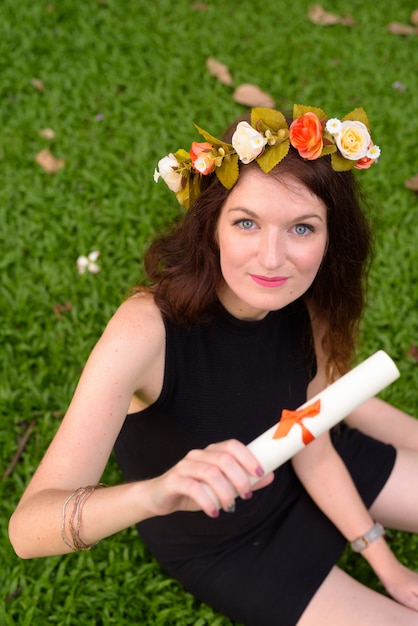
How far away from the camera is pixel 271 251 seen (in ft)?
7.14

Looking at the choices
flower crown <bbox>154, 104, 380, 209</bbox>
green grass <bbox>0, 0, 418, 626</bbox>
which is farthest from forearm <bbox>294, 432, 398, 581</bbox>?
flower crown <bbox>154, 104, 380, 209</bbox>

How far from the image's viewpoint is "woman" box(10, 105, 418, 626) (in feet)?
6.70

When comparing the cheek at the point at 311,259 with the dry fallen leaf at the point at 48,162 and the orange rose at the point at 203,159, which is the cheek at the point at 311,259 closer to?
the orange rose at the point at 203,159

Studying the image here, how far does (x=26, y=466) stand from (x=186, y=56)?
11.0 ft

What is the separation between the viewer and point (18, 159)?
4.71 m

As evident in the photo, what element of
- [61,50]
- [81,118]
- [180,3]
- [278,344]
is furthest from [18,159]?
[278,344]

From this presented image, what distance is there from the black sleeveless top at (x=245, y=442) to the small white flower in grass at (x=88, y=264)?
151 centimetres

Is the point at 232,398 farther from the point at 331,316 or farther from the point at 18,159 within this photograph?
the point at 18,159

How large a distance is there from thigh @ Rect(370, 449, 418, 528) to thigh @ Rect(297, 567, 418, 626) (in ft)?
1.44

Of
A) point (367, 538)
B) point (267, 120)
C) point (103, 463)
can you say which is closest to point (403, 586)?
point (367, 538)

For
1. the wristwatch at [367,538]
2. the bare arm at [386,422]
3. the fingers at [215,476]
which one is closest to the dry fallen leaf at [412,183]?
the bare arm at [386,422]

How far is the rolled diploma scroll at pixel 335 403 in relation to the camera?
5.87 feet

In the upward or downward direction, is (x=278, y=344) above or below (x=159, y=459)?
above

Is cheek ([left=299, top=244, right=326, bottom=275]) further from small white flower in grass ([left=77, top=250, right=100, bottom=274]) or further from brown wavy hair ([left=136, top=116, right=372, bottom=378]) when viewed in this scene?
small white flower in grass ([left=77, top=250, right=100, bottom=274])
